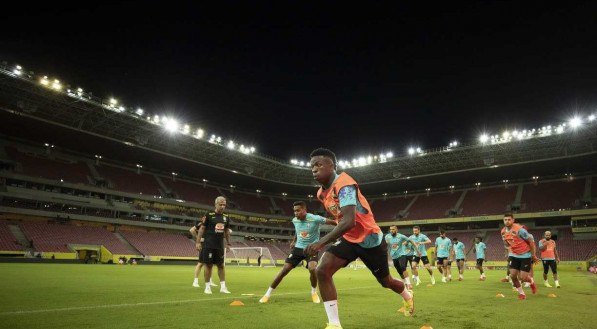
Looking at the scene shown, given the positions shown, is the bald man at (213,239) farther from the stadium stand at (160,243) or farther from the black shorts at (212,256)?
the stadium stand at (160,243)

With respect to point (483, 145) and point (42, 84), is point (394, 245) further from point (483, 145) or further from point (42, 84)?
point (483, 145)

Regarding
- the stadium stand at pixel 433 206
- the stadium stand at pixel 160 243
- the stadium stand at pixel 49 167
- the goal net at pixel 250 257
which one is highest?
the stadium stand at pixel 49 167

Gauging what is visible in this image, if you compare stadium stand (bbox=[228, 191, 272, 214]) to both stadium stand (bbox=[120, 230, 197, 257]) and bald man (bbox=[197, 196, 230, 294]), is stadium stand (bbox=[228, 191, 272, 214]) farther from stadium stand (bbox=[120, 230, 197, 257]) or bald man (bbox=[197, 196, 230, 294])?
bald man (bbox=[197, 196, 230, 294])

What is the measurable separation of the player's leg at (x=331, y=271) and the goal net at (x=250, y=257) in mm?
45686

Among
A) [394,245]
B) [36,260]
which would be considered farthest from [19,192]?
[394,245]

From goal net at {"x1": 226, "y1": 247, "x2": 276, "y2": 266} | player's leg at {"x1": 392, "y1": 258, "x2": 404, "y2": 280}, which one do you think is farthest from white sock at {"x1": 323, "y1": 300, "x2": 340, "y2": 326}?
goal net at {"x1": 226, "y1": 247, "x2": 276, "y2": 266}

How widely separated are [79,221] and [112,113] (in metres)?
15.5

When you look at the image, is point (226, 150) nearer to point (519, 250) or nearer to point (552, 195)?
point (552, 195)

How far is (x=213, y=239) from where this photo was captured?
10.7m

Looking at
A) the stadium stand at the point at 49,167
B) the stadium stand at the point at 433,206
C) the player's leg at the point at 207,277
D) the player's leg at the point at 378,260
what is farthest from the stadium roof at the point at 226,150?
the player's leg at the point at 378,260

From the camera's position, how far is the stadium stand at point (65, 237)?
127 ft

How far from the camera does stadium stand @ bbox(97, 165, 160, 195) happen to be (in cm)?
5262

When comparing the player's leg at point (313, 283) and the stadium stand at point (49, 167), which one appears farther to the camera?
the stadium stand at point (49, 167)

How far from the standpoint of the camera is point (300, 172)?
6262cm
